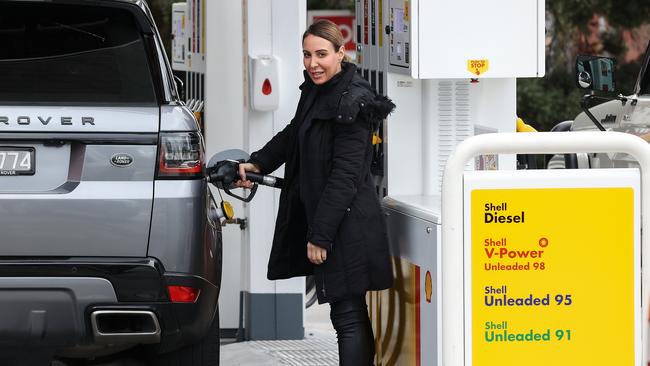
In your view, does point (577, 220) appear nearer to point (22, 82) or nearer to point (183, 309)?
point (183, 309)

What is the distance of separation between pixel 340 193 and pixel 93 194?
3.24 feet

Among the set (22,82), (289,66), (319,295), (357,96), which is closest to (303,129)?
(357,96)

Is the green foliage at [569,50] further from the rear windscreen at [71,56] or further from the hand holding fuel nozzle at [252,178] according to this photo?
the rear windscreen at [71,56]

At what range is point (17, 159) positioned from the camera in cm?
523

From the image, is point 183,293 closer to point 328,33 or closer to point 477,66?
point 328,33

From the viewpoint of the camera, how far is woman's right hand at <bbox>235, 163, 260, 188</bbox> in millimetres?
6102

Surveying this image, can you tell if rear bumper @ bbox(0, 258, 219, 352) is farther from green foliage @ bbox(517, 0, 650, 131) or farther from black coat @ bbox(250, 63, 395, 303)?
green foliage @ bbox(517, 0, 650, 131)

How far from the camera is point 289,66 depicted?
831 centimetres

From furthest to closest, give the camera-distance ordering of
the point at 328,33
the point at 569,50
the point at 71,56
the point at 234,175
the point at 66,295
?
the point at 569,50, the point at 234,175, the point at 328,33, the point at 71,56, the point at 66,295

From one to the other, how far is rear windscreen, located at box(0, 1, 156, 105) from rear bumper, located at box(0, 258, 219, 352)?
2.15ft

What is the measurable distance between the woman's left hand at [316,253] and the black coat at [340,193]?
1.0 inches

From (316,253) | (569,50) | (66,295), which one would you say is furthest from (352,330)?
(569,50)

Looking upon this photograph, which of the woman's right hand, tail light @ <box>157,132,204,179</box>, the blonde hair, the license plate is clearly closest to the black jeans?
the woman's right hand

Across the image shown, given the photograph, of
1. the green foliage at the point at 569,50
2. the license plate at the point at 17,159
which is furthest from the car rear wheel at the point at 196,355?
the green foliage at the point at 569,50
